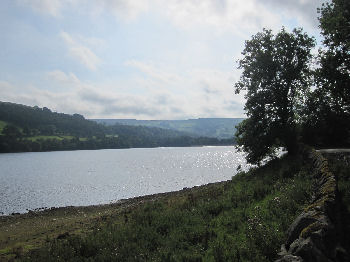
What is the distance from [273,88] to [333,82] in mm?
6800

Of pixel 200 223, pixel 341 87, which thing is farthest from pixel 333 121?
pixel 200 223

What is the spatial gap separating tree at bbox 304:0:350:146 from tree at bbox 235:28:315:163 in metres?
2.97

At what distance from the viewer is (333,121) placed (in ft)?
129

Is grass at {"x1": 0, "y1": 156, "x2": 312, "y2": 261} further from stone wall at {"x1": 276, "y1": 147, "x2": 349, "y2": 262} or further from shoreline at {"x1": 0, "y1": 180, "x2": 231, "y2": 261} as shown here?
shoreline at {"x1": 0, "y1": 180, "x2": 231, "y2": 261}

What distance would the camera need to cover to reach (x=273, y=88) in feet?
110

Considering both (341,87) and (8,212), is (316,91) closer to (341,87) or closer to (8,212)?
(341,87)

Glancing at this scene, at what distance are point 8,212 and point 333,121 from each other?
5406 centimetres

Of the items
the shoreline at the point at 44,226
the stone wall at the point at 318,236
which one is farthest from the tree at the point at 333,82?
the stone wall at the point at 318,236

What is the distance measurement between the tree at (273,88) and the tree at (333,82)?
297 cm

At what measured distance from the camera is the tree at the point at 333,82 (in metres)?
25.0

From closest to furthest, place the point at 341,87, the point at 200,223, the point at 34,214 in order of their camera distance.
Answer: the point at 200,223 < the point at 341,87 < the point at 34,214

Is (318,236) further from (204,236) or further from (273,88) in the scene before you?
(273,88)

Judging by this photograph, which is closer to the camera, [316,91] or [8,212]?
[316,91]

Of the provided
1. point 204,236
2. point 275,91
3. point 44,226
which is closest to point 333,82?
point 275,91
